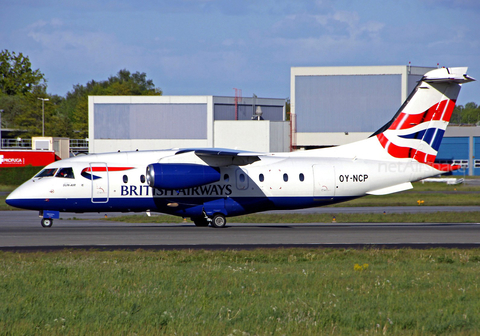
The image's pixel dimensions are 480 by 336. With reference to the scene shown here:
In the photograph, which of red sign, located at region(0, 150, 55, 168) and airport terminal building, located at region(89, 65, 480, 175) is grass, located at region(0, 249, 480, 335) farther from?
red sign, located at region(0, 150, 55, 168)

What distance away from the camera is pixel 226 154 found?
22.1 metres

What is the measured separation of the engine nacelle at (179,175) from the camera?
21625 mm

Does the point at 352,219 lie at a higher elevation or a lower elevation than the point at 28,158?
lower

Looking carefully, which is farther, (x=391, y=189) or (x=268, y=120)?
(x=268, y=120)

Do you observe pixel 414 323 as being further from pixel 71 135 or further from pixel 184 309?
pixel 71 135

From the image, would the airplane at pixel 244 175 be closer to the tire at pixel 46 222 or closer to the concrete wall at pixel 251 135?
the tire at pixel 46 222

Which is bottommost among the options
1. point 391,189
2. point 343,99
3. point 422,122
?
point 391,189

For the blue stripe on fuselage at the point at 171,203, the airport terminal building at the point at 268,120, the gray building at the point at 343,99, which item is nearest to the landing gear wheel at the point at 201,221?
the blue stripe on fuselage at the point at 171,203

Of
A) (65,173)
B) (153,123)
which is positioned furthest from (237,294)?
(153,123)

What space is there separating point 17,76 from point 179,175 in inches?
4332

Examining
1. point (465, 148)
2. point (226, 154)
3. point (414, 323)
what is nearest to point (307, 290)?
point (414, 323)

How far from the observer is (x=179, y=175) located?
21.9m

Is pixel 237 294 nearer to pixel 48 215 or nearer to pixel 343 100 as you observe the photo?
pixel 48 215

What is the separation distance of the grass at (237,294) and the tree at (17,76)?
114 m
